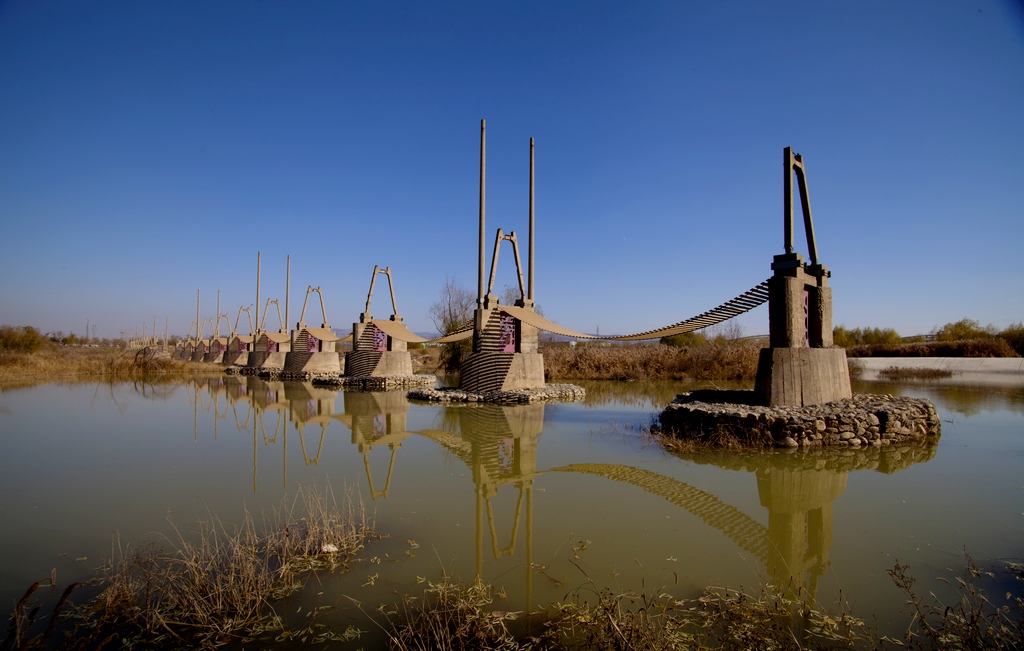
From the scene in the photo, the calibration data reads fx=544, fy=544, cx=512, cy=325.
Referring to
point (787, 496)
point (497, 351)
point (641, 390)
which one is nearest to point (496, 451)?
point (787, 496)

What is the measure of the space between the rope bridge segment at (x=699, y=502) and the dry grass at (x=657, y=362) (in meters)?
15.2

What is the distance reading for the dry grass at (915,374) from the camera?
1912 cm

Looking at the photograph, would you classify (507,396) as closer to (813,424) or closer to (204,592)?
(813,424)

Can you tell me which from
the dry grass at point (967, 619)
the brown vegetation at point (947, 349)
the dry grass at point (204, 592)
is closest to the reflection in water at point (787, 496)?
the dry grass at point (967, 619)

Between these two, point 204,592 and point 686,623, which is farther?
point 204,592

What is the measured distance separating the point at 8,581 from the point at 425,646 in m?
3.01

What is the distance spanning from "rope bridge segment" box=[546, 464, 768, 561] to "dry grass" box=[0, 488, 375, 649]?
2832 mm

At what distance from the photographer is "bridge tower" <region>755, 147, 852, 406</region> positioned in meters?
8.13

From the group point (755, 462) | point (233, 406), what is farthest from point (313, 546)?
point (233, 406)

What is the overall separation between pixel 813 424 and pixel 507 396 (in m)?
7.58

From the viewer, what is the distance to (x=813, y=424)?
727 centimetres

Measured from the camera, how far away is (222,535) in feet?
14.5

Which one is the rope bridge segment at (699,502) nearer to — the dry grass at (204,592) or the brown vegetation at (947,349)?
the dry grass at (204,592)

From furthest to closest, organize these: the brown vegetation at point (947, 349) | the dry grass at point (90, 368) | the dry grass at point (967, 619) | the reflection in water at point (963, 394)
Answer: the brown vegetation at point (947, 349) < the dry grass at point (90, 368) < the reflection in water at point (963, 394) < the dry grass at point (967, 619)
